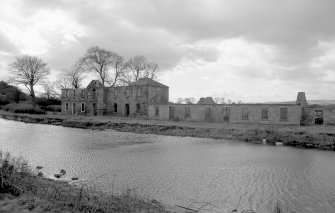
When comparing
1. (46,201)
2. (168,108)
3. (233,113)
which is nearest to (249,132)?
(233,113)

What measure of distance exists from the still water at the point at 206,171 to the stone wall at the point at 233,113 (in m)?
11.9

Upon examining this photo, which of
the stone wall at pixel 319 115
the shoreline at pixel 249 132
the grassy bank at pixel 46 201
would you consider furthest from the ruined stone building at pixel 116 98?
Result: the grassy bank at pixel 46 201

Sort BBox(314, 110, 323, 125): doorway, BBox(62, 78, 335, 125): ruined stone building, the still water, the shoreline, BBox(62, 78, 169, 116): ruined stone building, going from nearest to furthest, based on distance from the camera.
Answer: the still water, the shoreline, BBox(314, 110, 323, 125): doorway, BBox(62, 78, 335, 125): ruined stone building, BBox(62, 78, 169, 116): ruined stone building

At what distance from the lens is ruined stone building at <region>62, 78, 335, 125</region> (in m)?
32.1

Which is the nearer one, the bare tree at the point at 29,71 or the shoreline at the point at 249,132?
the shoreline at the point at 249,132

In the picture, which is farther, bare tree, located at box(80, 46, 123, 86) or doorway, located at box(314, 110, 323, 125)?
bare tree, located at box(80, 46, 123, 86)

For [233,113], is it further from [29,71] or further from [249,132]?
[29,71]

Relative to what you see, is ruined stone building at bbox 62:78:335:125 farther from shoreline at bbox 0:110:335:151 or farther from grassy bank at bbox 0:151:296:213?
grassy bank at bbox 0:151:296:213

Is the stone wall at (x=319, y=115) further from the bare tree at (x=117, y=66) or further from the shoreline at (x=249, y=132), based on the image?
the bare tree at (x=117, y=66)

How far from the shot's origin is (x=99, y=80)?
57.2 m

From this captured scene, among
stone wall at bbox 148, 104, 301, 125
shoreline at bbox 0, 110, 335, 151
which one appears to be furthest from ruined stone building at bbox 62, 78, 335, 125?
shoreline at bbox 0, 110, 335, 151

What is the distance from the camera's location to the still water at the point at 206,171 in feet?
32.6

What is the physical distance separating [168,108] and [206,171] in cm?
2663

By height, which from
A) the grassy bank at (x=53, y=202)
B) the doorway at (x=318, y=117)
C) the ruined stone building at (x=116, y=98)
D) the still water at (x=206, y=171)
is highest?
the ruined stone building at (x=116, y=98)
